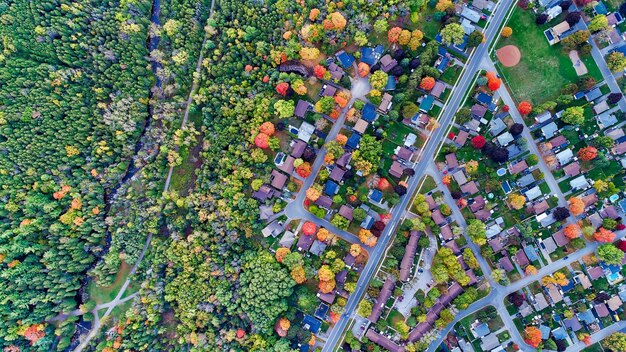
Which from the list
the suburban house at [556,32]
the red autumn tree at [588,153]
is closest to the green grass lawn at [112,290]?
the red autumn tree at [588,153]

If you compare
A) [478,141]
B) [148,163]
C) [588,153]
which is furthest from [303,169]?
[588,153]

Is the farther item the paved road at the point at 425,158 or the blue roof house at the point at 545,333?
the paved road at the point at 425,158

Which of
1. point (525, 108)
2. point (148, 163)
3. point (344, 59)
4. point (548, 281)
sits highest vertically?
point (525, 108)

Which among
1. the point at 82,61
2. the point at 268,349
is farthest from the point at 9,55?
the point at 268,349

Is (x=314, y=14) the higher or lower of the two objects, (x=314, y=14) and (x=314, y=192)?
the higher

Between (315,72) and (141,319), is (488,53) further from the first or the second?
(141,319)

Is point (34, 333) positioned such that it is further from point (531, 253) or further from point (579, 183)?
point (579, 183)

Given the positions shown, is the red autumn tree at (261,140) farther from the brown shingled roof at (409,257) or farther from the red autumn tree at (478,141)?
the red autumn tree at (478,141)
